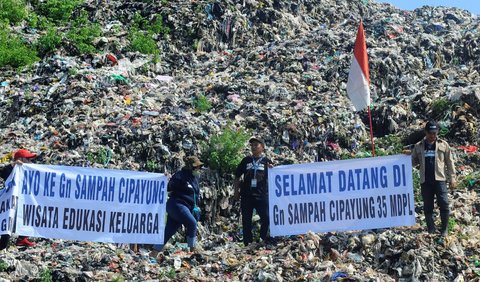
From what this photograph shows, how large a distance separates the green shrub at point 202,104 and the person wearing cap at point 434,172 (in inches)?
226

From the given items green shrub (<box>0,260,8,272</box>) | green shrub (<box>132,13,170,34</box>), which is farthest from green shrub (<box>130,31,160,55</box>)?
green shrub (<box>0,260,8,272</box>)

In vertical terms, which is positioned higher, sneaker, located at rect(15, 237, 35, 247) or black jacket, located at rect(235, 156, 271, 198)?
black jacket, located at rect(235, 156, 271, 198)

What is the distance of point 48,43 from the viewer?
20.1m

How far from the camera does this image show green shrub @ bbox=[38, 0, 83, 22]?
2248 cm

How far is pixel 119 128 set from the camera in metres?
15.1

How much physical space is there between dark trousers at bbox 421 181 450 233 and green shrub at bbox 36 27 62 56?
36.2 ft

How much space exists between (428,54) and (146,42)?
634 cm

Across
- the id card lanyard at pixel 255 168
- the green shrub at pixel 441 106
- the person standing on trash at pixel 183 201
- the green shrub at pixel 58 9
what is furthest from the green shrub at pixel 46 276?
the green shrub at pixel 58 9

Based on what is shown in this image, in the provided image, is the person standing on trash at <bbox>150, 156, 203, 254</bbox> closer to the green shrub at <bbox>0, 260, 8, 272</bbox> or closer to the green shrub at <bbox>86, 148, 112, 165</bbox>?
the green shrub at <bbox>0, 260, 8, 272</bbox>

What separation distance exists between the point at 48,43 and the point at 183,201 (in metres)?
9.98

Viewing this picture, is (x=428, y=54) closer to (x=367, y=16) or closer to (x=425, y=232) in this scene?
(x=367, y=16)

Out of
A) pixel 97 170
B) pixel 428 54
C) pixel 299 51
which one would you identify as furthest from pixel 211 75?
pixel 97 170

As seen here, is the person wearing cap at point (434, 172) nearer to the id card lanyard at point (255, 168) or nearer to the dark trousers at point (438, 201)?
the dark trousers at point (438, 201)

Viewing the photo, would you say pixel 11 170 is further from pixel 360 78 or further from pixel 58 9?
pixel 58 9
